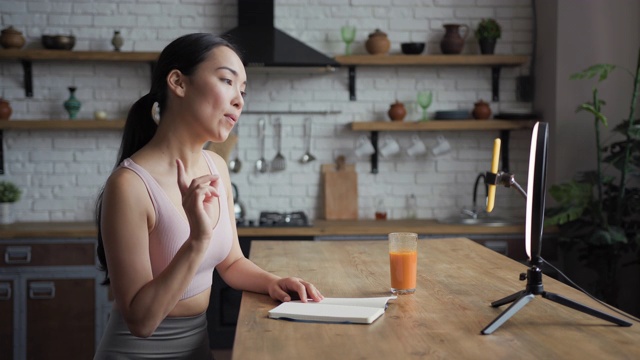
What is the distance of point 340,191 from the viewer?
500 centimetres

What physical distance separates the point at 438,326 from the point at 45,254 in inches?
128

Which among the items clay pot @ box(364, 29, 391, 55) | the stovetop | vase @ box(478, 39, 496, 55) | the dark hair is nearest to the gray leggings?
the dark hair

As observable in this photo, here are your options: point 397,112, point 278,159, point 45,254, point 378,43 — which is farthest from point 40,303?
point 378,43

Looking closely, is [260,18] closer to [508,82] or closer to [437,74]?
[437,74]

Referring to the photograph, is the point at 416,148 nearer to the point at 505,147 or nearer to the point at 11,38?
the point at 505,147

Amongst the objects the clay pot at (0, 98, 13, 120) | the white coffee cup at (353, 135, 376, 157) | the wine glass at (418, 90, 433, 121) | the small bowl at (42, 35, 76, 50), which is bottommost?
the white coffee cup at (353, 135, 376, 157)

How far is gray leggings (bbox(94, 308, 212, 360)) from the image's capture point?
5.98ft

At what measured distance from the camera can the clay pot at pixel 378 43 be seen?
4836 millimetres

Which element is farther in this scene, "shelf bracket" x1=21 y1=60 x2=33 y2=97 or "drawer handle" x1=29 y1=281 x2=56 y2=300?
"shelf bracket" x1=21 y1=60 x2=33 y2=97

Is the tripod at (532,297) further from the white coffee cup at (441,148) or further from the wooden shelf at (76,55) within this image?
the wooden shelf at (76,55)

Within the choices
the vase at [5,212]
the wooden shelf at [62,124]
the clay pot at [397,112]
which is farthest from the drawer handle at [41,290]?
the clay pot at [397,112]

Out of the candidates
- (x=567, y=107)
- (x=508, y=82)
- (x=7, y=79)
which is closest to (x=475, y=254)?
(x=567, y=107)

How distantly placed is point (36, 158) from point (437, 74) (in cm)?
268

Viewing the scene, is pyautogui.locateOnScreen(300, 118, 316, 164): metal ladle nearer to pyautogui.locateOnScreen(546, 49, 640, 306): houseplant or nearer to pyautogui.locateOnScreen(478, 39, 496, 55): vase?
pyautogui.locateOnScreen(478, 39, 496, 55): vase
